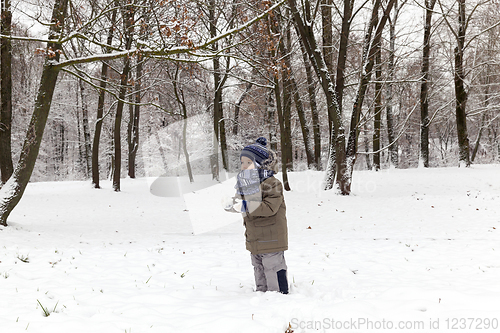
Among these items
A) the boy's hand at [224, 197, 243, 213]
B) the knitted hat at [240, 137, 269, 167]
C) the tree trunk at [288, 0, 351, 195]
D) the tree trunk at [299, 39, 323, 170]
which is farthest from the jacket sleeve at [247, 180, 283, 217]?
the tree trunk at [299, 39, 323, 170]

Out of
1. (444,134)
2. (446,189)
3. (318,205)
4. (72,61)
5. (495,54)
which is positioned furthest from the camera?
(444,134)

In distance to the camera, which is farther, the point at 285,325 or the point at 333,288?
the point at 333,288

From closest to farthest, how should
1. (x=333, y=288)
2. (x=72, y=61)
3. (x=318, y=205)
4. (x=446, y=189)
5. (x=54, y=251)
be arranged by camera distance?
(x=333, y=288), (x=54, y=251), (x=72, y=61), (x=318, y=205), (x=446, y=189)

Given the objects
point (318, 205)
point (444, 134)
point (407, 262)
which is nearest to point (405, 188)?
point (318, 205)

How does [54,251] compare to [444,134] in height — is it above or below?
below

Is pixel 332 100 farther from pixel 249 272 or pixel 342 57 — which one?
pixel 249 272

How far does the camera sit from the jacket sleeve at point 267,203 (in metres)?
3.38

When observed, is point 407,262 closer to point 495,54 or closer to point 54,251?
point 54,251

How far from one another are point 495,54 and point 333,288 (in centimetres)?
2088

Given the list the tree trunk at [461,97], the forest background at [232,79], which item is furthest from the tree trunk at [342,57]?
the tree trunk at [461,97]

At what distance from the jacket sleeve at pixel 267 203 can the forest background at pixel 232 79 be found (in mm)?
4061

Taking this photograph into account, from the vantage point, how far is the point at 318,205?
11523 mm

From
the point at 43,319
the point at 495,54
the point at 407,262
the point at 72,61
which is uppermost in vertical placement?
the point at 495,54

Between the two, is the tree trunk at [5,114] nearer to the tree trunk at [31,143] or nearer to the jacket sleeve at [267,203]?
the tree trunk at [31,143]
